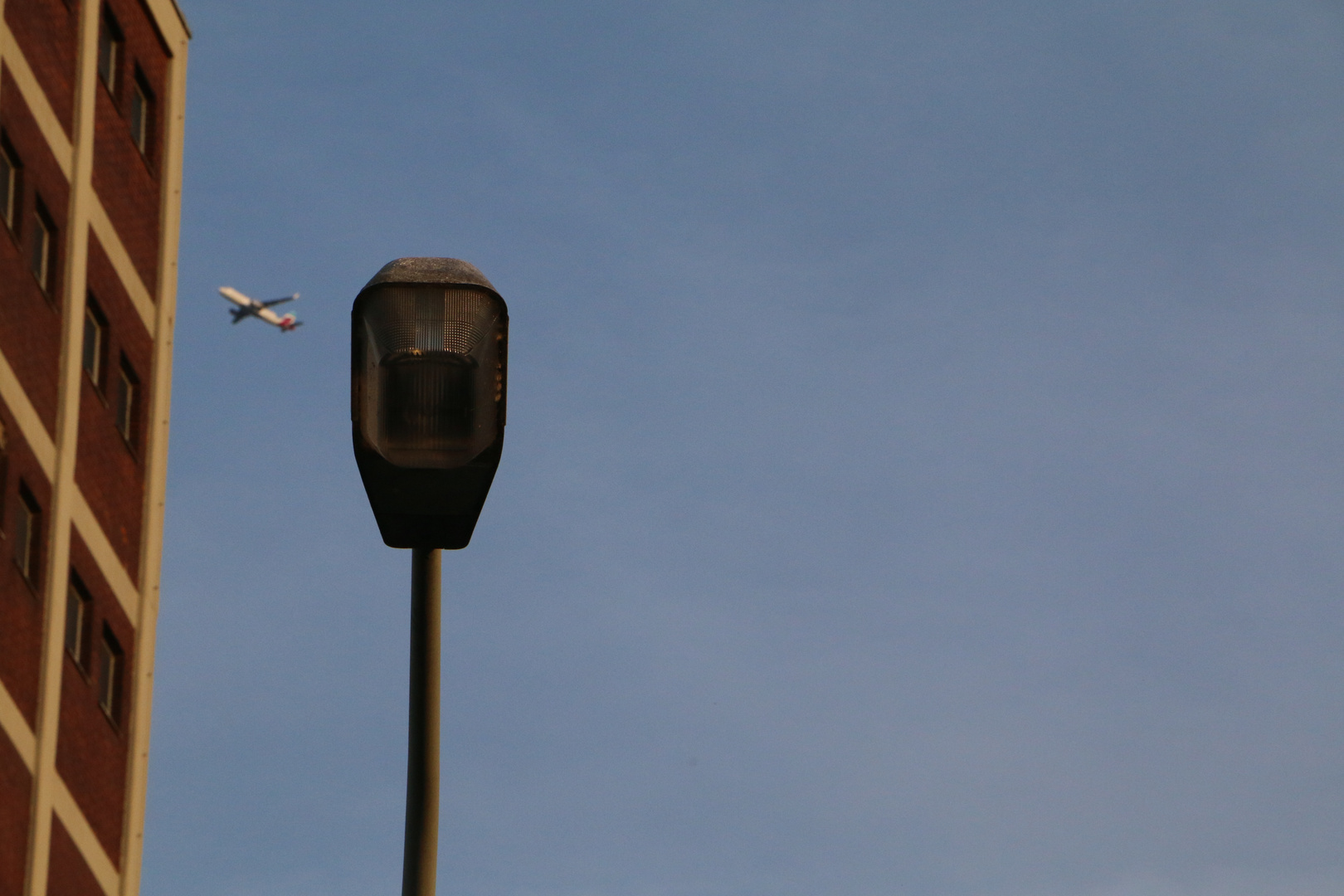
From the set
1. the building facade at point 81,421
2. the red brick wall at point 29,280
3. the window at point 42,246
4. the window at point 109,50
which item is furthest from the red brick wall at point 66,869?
the window at point 109,50

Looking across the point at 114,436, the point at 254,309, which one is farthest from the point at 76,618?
the point at 254,309

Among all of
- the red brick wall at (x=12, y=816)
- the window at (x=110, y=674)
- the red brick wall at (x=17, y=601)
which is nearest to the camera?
the red brick wall at (x=12, y=816)

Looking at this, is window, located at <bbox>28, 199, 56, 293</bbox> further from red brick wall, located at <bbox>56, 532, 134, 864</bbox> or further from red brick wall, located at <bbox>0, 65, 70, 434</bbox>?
red brick wall, located at <bbox>56, 532, 134, 864</bbox>

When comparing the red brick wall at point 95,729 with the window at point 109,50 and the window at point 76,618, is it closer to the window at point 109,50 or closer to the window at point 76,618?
the window at point 76,618

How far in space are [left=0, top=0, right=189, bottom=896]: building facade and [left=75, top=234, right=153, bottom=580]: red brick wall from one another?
0.06 metres

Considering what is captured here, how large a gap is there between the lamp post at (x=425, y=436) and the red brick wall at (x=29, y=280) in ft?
93.5

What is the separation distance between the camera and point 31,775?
1220 inches

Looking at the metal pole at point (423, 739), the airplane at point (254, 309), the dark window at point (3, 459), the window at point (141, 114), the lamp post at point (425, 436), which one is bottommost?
the metal pole at point (423, 739)

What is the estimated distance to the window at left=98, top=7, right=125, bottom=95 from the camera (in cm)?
3809

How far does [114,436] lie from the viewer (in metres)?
37.3

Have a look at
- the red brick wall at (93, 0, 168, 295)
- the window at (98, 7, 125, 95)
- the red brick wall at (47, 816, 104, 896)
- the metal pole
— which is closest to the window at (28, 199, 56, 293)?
the red brick wall at (93, 0, 168, 295)

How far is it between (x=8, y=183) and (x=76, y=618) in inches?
318

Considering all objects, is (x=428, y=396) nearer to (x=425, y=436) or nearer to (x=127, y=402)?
(x=425, y=436)

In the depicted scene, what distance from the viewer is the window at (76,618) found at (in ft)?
111
